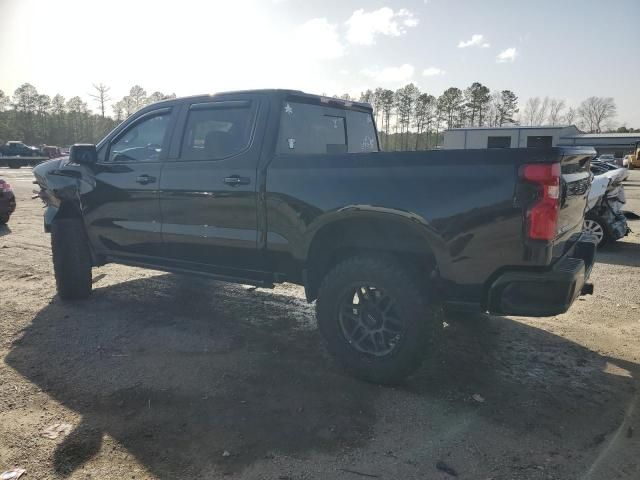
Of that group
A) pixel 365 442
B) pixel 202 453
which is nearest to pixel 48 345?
pixel 202 453

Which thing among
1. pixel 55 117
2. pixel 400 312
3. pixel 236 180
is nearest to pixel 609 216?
pixel 400 312

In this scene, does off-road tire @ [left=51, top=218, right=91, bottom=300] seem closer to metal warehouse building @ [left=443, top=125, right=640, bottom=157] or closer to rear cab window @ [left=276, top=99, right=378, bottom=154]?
rear cab window @ [left=276, top=99, right=378, bottom=154]

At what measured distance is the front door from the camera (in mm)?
4637

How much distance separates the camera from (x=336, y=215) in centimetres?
346

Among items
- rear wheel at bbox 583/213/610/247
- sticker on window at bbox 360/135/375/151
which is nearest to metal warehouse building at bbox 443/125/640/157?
rear wheel at bbox 583/213/610/247

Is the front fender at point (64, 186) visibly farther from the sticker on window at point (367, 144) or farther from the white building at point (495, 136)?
the white building at point (495, 136)

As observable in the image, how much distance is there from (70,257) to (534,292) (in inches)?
183

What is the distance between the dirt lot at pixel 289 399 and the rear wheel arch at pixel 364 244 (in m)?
0.80

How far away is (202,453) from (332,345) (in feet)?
4.20

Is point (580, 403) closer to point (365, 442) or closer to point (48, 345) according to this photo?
point (365, 442)

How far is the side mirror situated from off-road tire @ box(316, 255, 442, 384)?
9.83ft

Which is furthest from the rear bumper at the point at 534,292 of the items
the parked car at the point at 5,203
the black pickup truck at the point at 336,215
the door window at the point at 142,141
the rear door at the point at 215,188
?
the parked car at the point at 5,203

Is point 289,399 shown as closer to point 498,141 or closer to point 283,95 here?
point 283,95

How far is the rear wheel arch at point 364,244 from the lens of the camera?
133 inches
